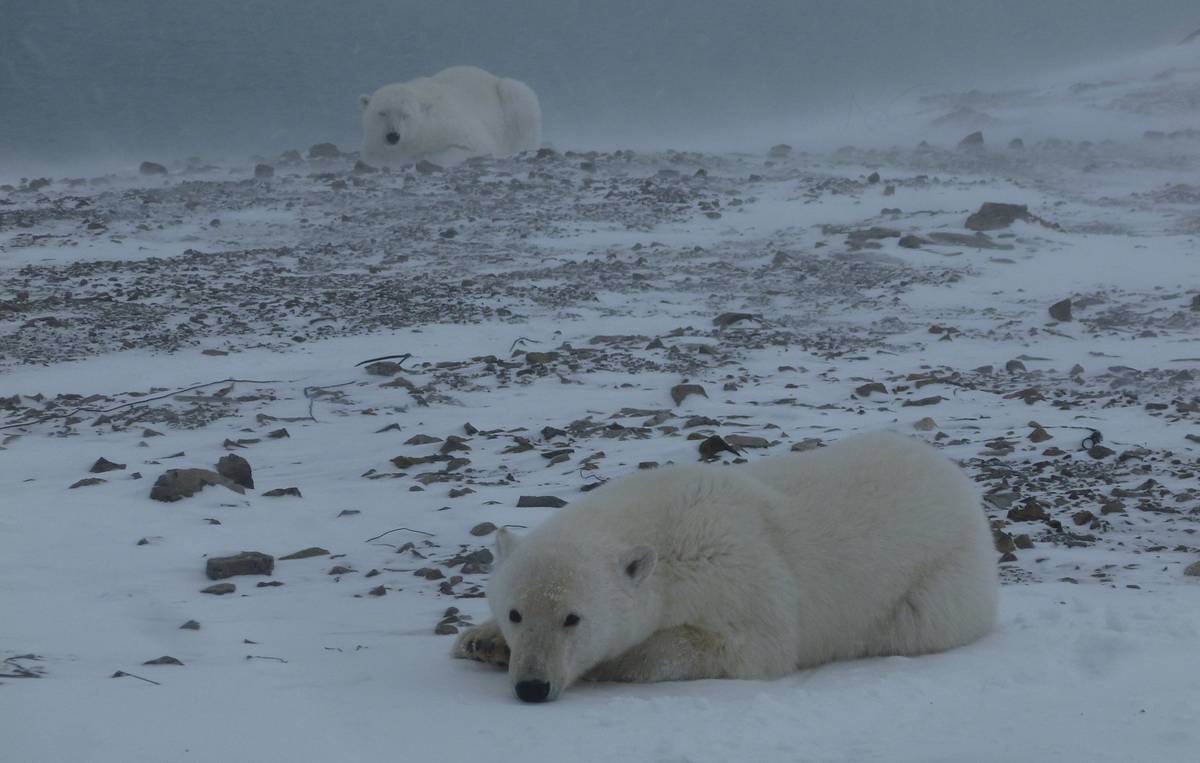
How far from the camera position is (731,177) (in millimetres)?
18844

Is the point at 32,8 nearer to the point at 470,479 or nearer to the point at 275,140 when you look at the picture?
the point at 275,140

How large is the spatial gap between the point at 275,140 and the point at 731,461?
28192 millimetres

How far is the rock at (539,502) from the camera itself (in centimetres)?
626

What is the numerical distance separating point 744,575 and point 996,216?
11111 millimetres

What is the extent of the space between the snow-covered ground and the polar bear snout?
56 mm

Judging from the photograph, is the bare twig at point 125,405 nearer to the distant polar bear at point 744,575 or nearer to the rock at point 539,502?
the rock at point 539,502

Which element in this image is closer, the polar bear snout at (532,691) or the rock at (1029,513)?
the polar bear snout at (532,691)

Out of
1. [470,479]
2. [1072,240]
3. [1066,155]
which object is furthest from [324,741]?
[1066,155]

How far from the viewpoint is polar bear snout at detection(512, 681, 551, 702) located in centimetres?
392

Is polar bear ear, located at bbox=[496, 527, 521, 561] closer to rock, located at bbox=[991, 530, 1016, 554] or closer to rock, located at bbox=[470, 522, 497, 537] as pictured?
A: rock, located at bbox=[470, 522, 497, 537]

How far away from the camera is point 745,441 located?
7223 millimetres

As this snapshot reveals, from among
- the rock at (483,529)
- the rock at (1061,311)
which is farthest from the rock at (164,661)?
the rock at (1061,311)

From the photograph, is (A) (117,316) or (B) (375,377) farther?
(A) (117,316)

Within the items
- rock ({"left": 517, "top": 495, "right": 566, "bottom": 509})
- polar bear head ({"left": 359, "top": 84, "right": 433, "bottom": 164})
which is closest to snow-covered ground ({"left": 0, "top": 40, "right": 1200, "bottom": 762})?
rock ({"left": 517, "top": 495, "right": 566, "bottom": 509})
